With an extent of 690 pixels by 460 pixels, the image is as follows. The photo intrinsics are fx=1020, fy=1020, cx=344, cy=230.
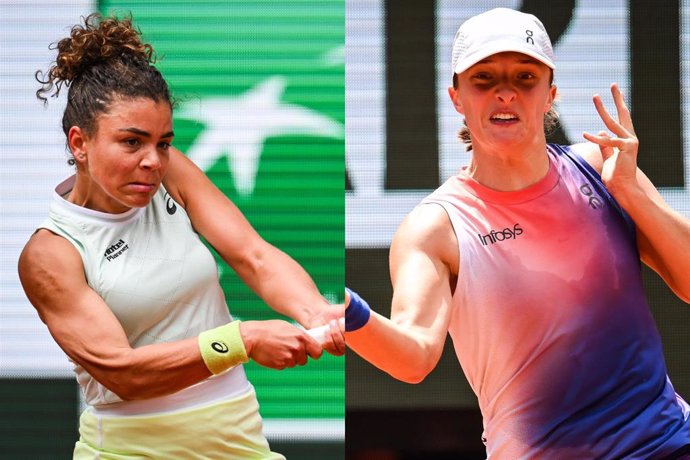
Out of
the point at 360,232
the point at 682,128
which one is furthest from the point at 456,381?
the point at 682,128

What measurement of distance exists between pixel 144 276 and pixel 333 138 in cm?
58

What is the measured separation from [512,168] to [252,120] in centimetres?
66

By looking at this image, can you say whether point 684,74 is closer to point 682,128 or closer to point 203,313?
point 682,128

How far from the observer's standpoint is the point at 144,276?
2.04 meters

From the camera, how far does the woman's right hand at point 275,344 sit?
1.95m

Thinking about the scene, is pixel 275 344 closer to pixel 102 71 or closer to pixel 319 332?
pixel 319 332

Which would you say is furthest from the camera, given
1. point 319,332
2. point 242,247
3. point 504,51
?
point 242,247

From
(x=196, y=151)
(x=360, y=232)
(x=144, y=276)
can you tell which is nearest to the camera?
(x=144, y=276)

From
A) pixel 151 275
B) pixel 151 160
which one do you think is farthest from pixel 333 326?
pixel 151 160

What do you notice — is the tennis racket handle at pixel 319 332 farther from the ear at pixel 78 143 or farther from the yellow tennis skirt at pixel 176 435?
the ear at pixel 78 143

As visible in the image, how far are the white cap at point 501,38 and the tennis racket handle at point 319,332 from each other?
569 mm

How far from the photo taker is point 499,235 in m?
1.95

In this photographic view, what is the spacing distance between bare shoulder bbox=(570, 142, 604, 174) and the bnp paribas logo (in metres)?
0.61

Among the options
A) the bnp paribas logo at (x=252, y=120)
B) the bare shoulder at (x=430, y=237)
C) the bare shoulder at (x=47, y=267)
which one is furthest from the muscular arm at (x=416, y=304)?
the bare shoulder at (x=47, y=267)
